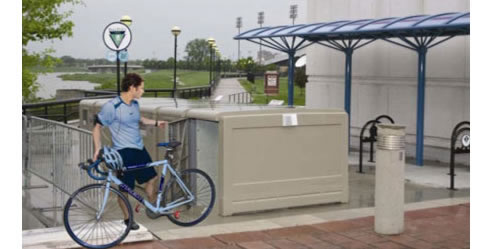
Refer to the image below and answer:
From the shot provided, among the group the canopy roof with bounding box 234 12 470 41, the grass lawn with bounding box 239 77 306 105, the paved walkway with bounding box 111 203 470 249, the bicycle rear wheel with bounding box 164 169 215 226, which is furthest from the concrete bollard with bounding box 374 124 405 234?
the grass lawn with bounding box 239 77 306 105

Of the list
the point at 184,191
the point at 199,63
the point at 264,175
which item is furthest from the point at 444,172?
the point at 199,63

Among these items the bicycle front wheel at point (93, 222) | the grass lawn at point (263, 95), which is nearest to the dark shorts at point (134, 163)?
the bicycle front wheel at point (93, 222)

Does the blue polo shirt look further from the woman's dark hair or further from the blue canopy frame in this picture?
the blue canopy frame

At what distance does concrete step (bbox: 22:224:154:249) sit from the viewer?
6887mm

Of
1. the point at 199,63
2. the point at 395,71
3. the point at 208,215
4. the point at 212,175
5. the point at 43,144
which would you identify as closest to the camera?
the point at 208,215

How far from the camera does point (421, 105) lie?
15.1m

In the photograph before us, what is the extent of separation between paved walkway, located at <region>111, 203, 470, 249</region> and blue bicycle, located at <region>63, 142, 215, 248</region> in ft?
1.04

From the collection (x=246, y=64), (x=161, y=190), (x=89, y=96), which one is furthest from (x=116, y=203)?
(x=246, y=64)

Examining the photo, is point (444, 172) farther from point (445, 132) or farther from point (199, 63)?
point (199, 63)

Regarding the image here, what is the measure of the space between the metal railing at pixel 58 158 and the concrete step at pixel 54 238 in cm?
190

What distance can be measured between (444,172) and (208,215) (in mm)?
6430

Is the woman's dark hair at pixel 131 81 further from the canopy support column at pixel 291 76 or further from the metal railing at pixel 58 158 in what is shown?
the canopy support column at pixel 291 76

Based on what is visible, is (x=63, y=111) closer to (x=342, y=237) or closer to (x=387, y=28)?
(x=387, y=28)

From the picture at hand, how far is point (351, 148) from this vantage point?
17750mm
